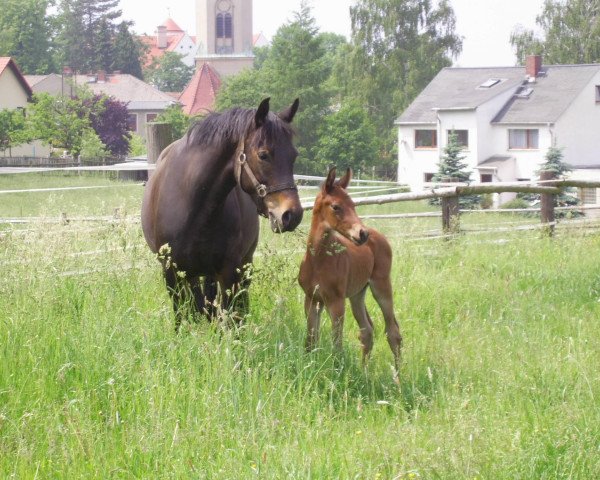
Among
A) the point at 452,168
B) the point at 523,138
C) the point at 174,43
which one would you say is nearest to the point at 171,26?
the point at 174,43

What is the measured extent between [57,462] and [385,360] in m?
2.89

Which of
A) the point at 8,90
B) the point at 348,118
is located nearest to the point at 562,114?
the point at 348,118

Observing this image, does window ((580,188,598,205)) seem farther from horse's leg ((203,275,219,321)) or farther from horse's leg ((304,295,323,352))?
horse's leg ((304,295,323,352))

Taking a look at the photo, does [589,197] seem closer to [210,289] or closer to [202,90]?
[210,289]

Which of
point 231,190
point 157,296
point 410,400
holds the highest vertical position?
point 231,190

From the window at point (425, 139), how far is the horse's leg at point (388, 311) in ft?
172

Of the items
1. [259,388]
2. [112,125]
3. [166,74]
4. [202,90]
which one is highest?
[166,74]

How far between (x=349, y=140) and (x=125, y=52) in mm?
47815

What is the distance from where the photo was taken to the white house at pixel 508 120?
5297 centimetres

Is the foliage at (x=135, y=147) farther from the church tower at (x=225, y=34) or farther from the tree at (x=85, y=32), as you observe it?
the church tower at (x=225, y=34)

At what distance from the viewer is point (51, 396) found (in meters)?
4.71

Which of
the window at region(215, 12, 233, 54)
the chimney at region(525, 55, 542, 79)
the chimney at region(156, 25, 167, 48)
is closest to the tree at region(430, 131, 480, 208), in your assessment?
the chimney at region(525, 55, 542, 79)

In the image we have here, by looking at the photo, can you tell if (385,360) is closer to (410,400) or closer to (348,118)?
(410,400)

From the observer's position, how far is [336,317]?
5.99 metres
